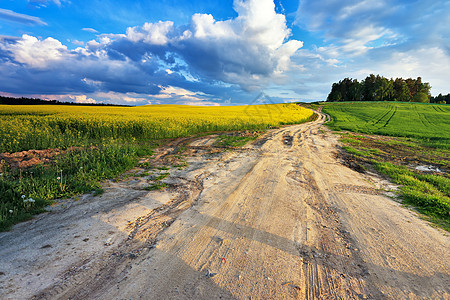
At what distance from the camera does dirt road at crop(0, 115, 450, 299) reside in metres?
2.27

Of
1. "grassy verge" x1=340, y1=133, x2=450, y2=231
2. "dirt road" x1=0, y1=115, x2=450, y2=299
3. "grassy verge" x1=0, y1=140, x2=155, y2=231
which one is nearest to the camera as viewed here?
"dirt road" x1=0, y1=115, x2=450, y2=299

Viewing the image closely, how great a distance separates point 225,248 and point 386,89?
106848 millimetres

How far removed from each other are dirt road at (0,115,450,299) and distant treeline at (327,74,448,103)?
4012 inches

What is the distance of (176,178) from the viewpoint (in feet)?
19.9

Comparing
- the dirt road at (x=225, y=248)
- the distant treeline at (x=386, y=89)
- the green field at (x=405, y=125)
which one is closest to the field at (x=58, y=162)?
the dirt road at (x=225, y=248)

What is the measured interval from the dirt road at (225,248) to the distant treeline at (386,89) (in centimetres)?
10192

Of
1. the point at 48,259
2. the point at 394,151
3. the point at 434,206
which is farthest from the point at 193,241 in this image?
the point at 394,151

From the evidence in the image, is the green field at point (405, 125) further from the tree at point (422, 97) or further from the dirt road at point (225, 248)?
the tree at point (422, 97)

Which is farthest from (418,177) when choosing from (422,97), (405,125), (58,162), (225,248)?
(422,97)

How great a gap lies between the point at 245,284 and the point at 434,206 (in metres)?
5.15

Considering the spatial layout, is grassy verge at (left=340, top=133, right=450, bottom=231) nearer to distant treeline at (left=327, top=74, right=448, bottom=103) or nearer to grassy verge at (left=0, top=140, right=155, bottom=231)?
grassy verge at (left=0, top=140, right=155, bottom=231)

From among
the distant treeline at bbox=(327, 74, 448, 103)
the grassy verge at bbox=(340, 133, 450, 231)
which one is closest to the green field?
the grassy verge at bbox=(340, 133, 450, 231)

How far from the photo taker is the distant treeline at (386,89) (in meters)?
80.9

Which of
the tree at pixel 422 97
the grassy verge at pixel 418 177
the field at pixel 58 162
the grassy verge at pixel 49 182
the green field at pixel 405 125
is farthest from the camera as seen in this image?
the tree at pixel 422 97
